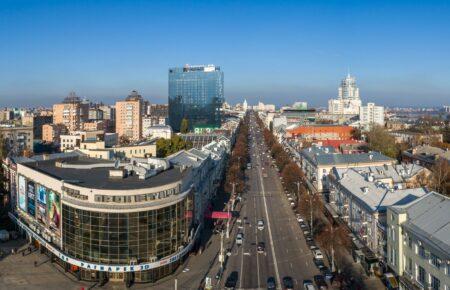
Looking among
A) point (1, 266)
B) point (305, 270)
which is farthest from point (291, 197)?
point (1, 266)

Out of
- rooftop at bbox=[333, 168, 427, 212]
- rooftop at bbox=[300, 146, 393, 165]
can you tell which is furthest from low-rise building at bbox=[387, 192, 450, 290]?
rooftop at bbox=[300, 146, 393, 165]

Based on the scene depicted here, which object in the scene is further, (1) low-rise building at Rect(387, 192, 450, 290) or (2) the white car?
(2) the white car

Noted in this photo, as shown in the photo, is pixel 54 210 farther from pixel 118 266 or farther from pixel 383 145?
pixel 383 145

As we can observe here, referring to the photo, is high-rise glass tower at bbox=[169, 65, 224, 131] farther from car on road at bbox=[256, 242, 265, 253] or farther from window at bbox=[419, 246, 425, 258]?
window at bbox=[419, 246, 425, 258]

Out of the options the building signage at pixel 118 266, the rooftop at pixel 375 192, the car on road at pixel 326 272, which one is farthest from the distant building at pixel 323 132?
the building signage at pixel 118 266

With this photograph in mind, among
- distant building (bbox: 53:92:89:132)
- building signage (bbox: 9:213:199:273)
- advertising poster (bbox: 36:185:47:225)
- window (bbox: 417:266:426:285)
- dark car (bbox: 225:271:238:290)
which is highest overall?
distant building (bbox: 53:92:89:132)

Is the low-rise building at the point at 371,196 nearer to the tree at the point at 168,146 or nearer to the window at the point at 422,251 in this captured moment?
the window at the point at 422,251

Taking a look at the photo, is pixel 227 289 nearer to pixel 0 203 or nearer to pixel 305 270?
pixel 305 270
